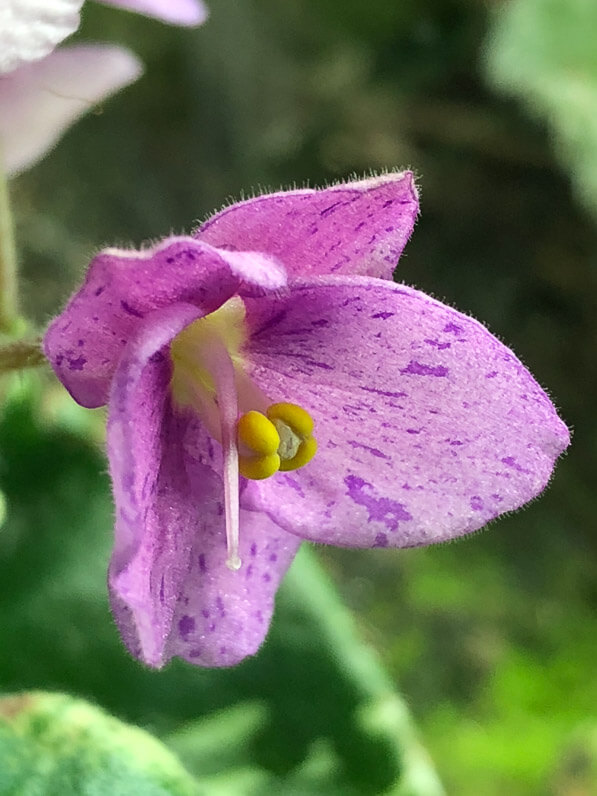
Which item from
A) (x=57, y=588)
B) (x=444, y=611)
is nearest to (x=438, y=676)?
(x=444, y=611)

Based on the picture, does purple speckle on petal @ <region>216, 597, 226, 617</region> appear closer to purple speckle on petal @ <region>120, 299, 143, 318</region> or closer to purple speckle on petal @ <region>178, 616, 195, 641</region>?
purple speckle on petal @ <region>178, 616, 195, 641</region>

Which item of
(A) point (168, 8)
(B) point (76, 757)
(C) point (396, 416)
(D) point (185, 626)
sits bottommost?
(B) point (76, 757)

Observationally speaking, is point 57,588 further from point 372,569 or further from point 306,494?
point 372,569

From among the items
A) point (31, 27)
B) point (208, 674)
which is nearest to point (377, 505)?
point (31, 27)

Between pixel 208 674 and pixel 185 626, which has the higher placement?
pixel 185 626

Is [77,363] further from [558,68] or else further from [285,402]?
[558,68]

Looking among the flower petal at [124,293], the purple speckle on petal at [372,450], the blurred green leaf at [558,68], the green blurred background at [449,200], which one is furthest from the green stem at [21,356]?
the blurred green leaf at [558,68]

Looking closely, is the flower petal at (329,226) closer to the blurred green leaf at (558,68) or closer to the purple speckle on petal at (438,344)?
the purple speckle on petal at (438,344)
